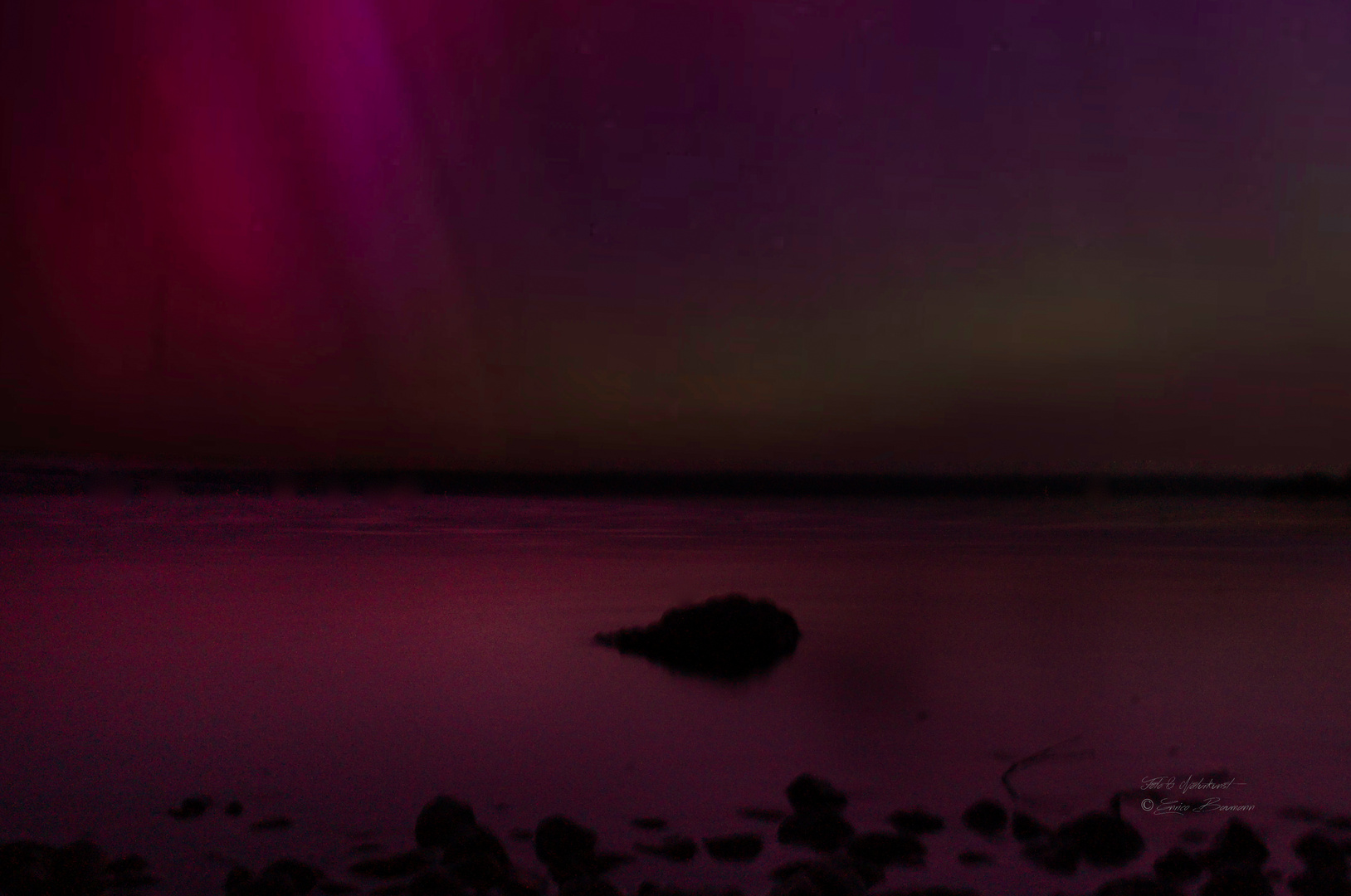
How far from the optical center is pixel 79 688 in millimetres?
12648

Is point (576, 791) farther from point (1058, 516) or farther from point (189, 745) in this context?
point (1058, 516)

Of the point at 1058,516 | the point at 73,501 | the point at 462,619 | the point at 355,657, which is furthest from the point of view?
the point at 73,501

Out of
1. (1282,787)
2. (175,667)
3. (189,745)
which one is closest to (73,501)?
(175,667)

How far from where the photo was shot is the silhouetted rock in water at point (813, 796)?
792 centimetres

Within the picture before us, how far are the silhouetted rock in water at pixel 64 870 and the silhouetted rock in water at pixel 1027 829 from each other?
521 centimetres

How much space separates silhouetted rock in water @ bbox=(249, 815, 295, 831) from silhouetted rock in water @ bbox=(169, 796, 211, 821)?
20.5 inches

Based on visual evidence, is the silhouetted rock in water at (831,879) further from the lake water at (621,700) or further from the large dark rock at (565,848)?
the large dark rock at (565,848)

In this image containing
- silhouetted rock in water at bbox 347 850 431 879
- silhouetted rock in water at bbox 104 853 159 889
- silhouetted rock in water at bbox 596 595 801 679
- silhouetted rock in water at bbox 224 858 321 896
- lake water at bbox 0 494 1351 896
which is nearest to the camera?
silhouetted rock in water at bbox 224 858 321 896

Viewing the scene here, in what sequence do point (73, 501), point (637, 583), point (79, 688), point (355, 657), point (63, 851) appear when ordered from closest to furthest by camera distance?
point (63, 851) → point (79, 688) → point (355, 657) → point (637, 583) → point (73, 501)

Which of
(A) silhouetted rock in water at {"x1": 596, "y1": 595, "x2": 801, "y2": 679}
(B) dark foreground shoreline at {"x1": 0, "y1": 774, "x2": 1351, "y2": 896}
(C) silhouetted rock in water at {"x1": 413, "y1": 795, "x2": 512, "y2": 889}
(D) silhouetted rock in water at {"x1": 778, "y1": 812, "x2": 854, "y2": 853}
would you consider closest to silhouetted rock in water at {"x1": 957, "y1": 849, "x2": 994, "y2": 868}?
(B) dark foreground shoreline at {"x1": 0, "y1": 774, "x2": 1351, "y2": 896}

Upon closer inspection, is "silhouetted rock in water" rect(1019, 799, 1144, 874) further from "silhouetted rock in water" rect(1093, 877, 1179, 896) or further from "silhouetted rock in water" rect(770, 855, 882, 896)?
"silhouetted rock in water" rect(770, 855, 882, 896)

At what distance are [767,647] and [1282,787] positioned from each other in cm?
696

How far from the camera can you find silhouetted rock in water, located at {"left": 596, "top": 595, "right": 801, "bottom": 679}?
1443 cm

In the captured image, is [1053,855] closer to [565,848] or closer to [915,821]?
[915,821]
